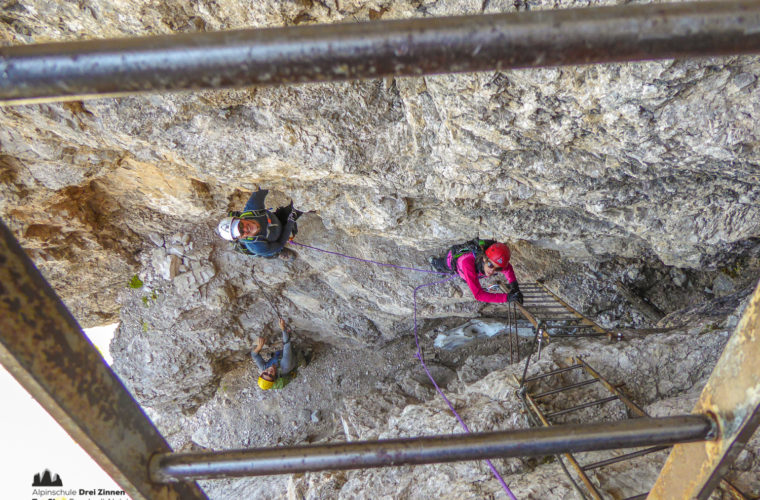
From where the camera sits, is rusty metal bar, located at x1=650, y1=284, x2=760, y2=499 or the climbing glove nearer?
rusty metal bar, located at x1=650, y1=284, x2=760, y2=499

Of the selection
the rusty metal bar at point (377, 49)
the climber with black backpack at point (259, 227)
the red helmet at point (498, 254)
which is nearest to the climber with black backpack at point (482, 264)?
the red helmet at point (498, 254)

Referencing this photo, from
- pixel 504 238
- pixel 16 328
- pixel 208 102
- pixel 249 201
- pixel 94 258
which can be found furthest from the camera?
pixel 94 258

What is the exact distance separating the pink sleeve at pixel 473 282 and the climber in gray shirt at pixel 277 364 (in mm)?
3357

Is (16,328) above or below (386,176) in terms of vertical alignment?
below

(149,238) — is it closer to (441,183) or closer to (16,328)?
(441,183)

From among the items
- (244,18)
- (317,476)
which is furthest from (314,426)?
(244,18)

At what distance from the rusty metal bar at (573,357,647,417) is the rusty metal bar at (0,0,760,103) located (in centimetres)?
305

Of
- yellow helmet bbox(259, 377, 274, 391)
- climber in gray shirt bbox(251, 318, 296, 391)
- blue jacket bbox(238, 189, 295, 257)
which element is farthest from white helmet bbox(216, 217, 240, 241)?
yellow helmet bbox(259, 377, 274, 391)

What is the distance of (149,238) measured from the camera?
5.36 meters

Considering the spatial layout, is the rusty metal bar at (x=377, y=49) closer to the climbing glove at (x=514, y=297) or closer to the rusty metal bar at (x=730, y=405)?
the rusty metal bar at (x=730, y=405)

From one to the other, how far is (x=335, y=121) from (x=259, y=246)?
7.45ft

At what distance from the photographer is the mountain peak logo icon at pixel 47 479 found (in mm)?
14434

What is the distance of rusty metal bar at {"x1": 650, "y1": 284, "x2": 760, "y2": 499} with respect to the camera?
3.15 ft

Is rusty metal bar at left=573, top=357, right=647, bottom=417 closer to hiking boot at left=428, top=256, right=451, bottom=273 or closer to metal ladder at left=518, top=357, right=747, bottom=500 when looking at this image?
metal ladder at left=518, top=357, right=747, bottom=500
